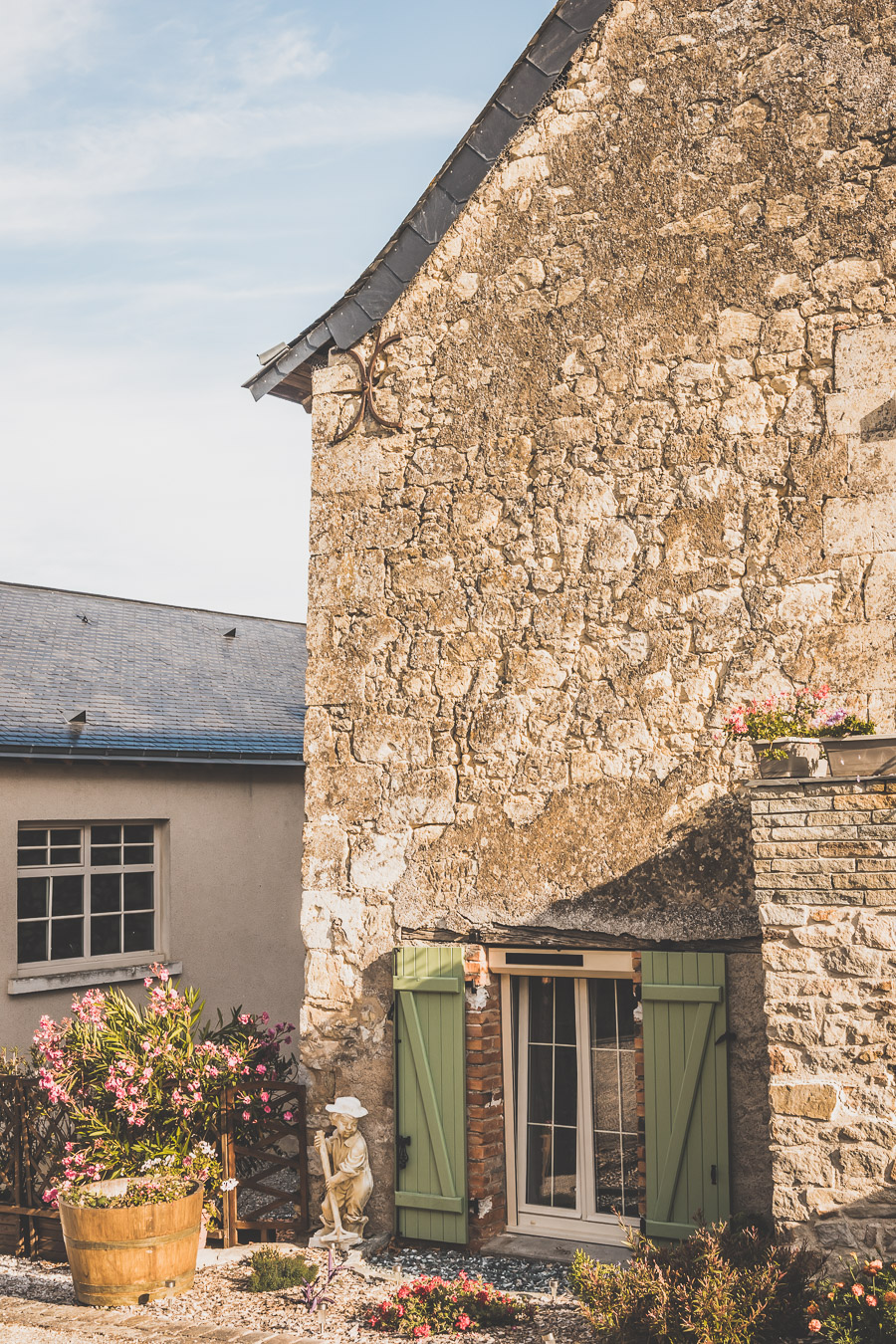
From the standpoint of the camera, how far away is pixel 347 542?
7.42m

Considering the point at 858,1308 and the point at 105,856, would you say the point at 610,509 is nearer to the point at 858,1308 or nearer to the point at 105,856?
the point at 858,1308

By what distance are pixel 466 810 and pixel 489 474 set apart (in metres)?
2.03

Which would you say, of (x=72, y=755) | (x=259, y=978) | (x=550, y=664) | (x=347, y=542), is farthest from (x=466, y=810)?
(x=259, y=978)

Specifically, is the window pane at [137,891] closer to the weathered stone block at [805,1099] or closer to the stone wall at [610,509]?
the stone wall at [610,509]

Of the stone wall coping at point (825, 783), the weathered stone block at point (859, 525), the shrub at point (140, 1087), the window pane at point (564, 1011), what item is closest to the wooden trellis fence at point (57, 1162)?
the shrub at point (140, 1087)

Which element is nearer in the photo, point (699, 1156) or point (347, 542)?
point (699, 1156)

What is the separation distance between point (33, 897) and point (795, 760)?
731 centimetres

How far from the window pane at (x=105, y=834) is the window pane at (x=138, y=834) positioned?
0.11 metres

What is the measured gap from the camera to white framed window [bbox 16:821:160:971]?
10078mm

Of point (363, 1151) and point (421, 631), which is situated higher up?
point (421, 631)

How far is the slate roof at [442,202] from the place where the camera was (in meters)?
6.94

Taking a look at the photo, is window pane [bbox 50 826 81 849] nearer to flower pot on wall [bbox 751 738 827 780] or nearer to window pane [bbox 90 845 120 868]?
window pane [bbox 90 845 120 868]

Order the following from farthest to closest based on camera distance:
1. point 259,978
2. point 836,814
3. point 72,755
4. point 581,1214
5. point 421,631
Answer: point 259,978 → point 72,755 → point 421,631 → point 581,1214 → point 836,814

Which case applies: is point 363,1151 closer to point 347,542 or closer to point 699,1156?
point 699,1156
